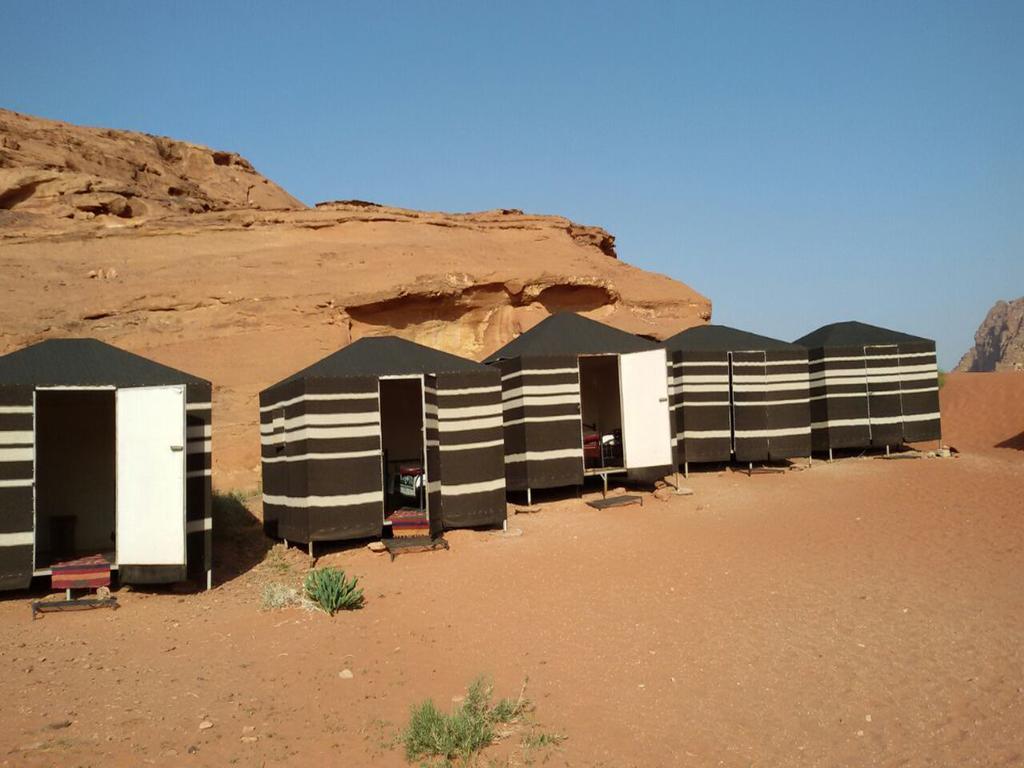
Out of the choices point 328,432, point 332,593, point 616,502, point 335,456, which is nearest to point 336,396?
point 328,432

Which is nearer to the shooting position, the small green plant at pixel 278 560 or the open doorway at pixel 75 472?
the small green plant at pixel 278 560

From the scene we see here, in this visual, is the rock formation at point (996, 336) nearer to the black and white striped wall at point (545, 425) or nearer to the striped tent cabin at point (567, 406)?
the striped tent cabin at point (567, 406)

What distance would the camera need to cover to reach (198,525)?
35.2 feet

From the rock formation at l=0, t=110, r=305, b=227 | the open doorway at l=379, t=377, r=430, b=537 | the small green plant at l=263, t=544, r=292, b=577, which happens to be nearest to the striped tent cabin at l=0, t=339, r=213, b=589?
the small green plant at l=263, t=544, r=292, b=577

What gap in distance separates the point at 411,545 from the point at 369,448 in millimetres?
1629

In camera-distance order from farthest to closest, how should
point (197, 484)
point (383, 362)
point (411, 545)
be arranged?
point (383, 362) → point (411, 545) → point (197, 484)

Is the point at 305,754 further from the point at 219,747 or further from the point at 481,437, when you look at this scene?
the point at 481,437

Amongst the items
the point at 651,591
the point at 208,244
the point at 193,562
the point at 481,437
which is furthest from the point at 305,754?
the point at 208,244

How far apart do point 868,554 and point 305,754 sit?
8.12 m

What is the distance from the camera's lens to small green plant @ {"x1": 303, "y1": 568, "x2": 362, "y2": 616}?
9203mm

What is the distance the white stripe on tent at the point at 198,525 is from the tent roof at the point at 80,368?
191 centimetres

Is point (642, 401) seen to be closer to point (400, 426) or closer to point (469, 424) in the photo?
point (469, 424)

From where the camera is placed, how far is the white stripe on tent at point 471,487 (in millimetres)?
12656

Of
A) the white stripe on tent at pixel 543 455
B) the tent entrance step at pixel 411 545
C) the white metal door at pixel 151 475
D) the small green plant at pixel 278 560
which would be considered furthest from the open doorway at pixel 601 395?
the white metal door at pixel 151 475
